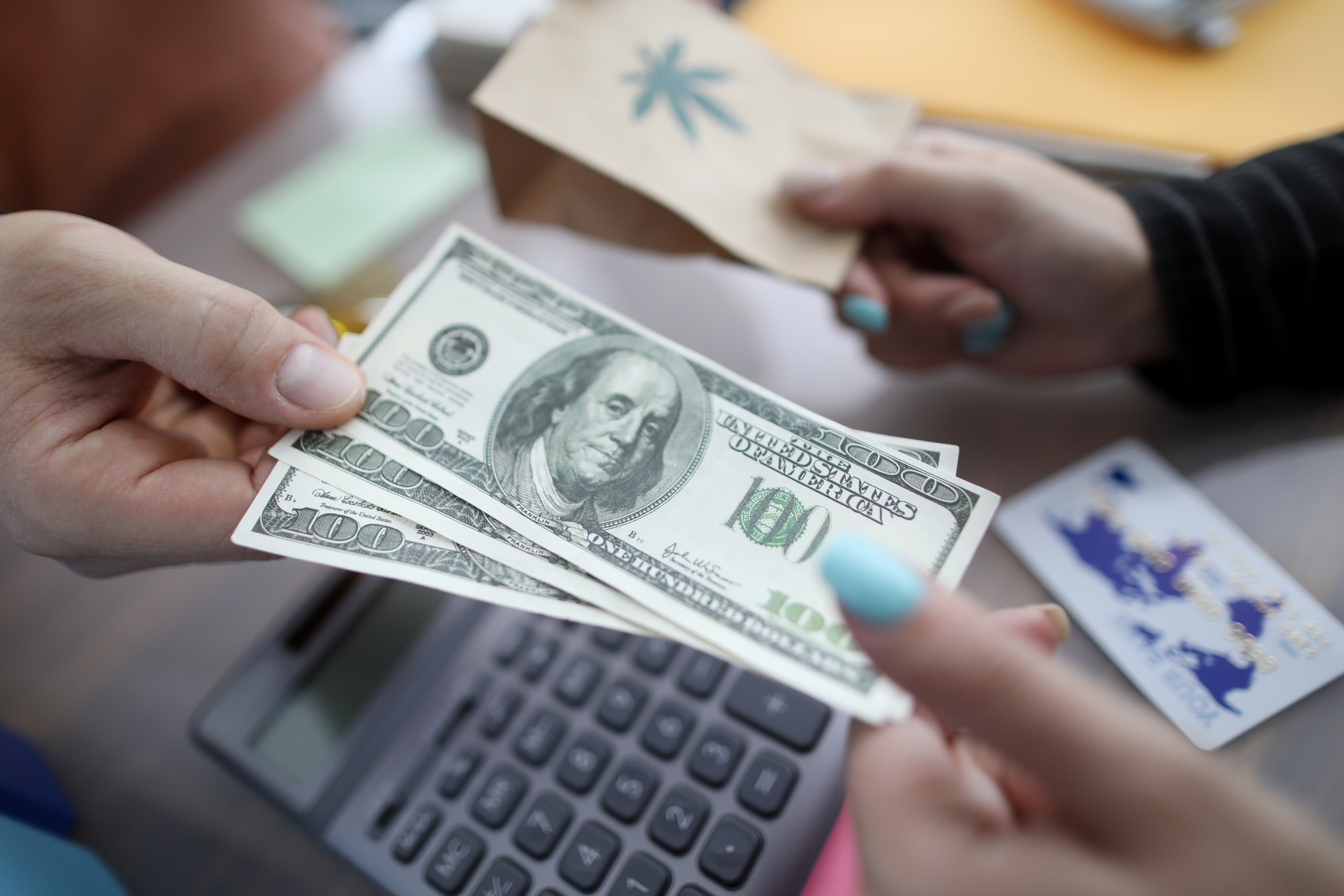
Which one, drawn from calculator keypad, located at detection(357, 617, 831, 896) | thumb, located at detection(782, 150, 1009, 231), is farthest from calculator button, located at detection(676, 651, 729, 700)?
thumb, located at detection(782, 150, 1009, 231)

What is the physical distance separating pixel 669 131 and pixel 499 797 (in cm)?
45

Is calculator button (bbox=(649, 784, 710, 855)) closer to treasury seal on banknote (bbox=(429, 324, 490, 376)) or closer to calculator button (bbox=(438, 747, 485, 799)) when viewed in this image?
calculator button (bbox=(438, 747, 485, 799))

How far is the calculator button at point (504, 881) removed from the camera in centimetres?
36

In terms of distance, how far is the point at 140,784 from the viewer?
44 centimetres

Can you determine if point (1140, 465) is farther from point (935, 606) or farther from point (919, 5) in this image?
point (919, 5)

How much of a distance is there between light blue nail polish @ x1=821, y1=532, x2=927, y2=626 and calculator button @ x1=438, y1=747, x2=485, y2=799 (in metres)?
0.26

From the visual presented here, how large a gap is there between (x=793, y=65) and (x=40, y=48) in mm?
712

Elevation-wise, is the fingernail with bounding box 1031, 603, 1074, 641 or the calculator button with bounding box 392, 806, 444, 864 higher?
the fingernail with bounding box 1031, 603, 1074, 641

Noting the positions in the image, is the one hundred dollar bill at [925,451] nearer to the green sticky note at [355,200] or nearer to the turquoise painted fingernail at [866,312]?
the turquoise painted fingernail at [866,312]

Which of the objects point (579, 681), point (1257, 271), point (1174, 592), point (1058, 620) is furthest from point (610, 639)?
point (1257, 271)

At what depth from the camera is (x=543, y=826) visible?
A: 1.24ft

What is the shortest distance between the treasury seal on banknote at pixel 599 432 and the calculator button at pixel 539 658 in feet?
0.37

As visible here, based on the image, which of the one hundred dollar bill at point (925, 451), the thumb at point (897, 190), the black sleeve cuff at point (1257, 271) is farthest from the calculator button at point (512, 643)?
the black sleeve cuff at point (1257, 271)

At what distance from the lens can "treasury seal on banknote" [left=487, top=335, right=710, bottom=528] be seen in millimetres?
366
